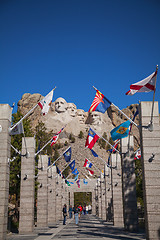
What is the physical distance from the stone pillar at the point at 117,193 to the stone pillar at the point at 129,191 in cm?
375

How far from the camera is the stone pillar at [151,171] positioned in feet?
42.2

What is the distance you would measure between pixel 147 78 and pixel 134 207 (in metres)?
10.3

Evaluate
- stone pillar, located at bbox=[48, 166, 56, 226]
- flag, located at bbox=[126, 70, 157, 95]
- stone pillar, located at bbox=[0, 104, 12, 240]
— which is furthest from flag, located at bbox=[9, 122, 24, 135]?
stone pillar, located at bbox=[48, 166, 56, 226]

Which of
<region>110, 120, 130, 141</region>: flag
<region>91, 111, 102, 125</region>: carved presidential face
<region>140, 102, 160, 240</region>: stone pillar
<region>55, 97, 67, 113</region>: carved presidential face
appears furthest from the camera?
<region>91, 111, 102, 125</region>: carved presidential face

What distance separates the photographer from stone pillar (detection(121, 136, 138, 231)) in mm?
18594

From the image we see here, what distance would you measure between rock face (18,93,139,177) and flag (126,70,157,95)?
108m

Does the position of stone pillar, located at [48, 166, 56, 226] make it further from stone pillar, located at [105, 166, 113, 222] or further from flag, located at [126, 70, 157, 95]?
flag, located at [126, 70, 157, 95]

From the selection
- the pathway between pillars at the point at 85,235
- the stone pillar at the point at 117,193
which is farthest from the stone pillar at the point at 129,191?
the stone pillar at the point at 117,193

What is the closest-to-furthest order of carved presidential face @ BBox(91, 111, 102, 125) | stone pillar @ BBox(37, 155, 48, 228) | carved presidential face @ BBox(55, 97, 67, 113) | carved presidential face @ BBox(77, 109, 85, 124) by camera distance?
stone pillar @ BBox(37, 155, 48, 228) < carved presidential face @ BBox(55, 97, 67, 113) < carved presidential face @ BBox(91, 111, 102, 125) < carved presidential face @ BBox(77, 109, 85, 124)

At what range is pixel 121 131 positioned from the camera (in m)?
16.4

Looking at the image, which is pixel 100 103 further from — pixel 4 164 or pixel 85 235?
pixel 85 235

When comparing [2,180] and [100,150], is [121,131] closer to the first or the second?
[2,180]

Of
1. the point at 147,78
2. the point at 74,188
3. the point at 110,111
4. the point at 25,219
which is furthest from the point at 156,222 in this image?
the point at 110,111

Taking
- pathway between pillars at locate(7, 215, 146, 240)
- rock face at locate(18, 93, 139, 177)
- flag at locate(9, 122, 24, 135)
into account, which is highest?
rock face at locate(18, 93, 139, 177)
